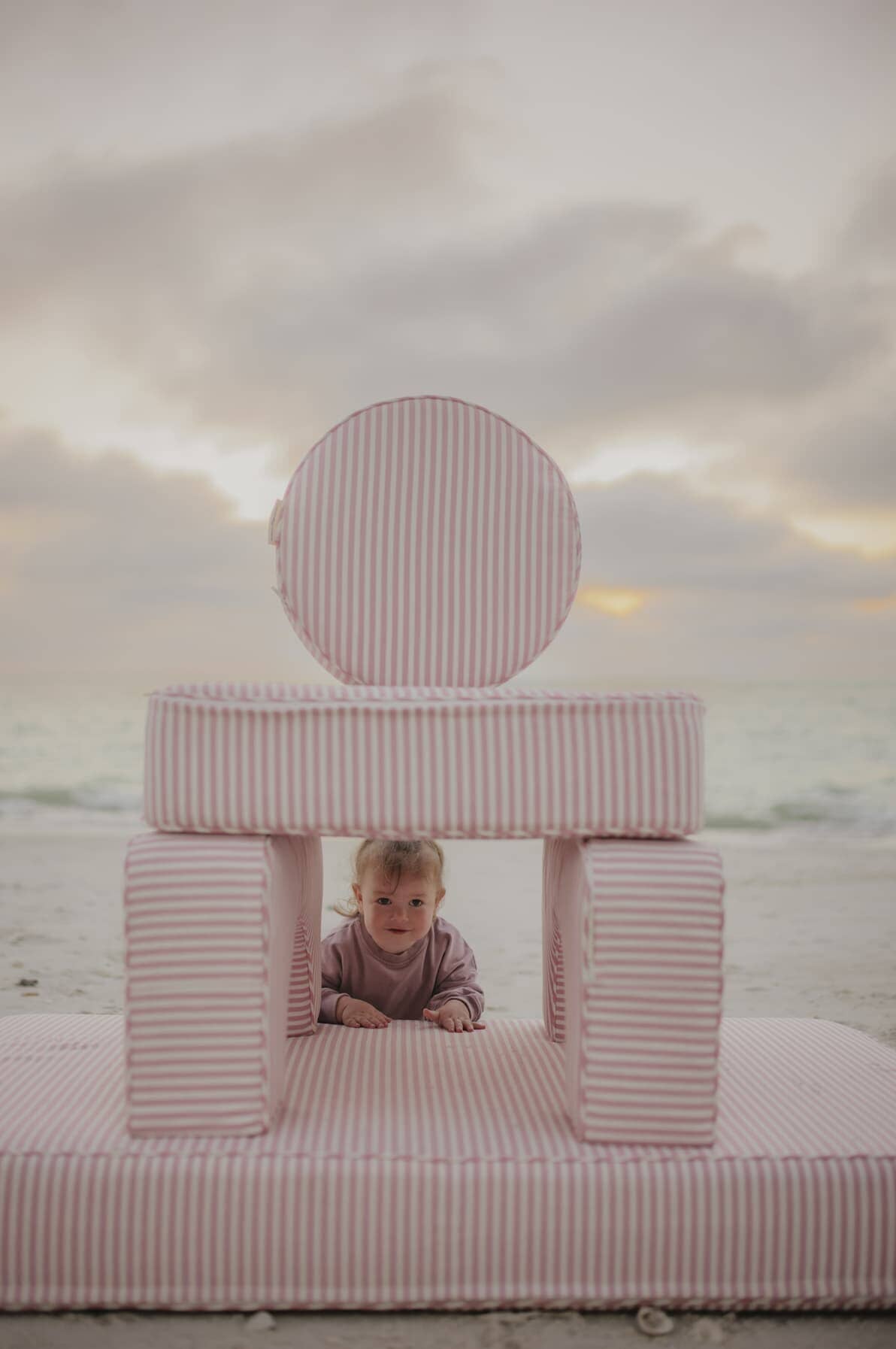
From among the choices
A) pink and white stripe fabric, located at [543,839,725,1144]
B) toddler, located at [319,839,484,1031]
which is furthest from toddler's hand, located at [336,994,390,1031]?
pink and white stripe fabric, located at [543,839,725,1144]

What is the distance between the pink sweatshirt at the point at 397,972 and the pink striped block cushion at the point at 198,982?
32.3 inches

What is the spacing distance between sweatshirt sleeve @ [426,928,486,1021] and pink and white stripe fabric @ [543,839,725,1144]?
0.80 m

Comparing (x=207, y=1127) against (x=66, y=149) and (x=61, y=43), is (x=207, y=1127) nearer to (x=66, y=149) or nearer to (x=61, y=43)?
(x=61, y=43)

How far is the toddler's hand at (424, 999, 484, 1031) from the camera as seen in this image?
1957mm

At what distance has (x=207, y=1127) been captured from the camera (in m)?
1.33

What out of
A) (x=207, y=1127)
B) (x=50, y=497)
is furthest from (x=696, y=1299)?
(x=50, y=497)

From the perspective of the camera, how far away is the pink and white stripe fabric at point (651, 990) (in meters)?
1.30

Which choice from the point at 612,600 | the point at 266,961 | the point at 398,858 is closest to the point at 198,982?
the point at 266,961

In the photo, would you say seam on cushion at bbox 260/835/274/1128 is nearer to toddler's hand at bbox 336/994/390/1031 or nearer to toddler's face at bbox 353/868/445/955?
toddler's hand at bbox 336/994/390/1031

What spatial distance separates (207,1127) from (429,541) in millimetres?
1008

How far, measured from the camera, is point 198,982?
1298mm

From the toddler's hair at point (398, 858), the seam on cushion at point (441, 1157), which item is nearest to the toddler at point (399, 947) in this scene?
the toddler's hair at point (398, 858)

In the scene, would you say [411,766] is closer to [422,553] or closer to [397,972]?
[422,553]

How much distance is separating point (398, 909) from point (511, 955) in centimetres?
207
